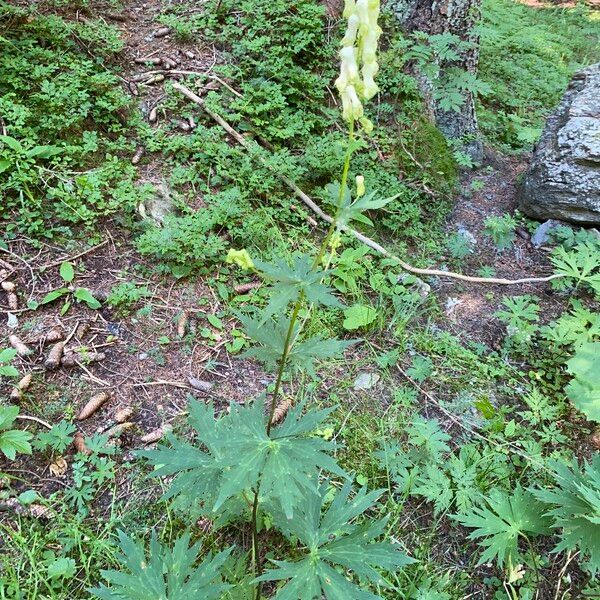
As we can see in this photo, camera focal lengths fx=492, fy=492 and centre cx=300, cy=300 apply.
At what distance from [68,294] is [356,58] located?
2.22 meters

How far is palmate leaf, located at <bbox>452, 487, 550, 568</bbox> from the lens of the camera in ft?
7.21

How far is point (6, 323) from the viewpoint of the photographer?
2.68 m

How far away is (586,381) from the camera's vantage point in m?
2.86

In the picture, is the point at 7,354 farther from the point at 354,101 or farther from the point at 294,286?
the point at 354,101

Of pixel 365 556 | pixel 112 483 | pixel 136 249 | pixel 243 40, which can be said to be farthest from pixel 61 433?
pixel 243 40

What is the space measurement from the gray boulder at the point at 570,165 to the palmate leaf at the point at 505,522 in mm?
2620

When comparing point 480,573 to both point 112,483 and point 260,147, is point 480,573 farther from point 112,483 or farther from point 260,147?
point 260,147

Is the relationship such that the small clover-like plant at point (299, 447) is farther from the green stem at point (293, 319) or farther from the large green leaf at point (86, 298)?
the large green leaf at point (86, 298)

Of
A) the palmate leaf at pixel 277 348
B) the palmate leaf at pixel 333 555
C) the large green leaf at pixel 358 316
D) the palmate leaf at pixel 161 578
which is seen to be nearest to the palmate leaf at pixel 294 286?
the palmate leaf at pixel 277 348

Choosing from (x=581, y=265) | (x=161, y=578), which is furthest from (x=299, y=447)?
(x=581, y=265)

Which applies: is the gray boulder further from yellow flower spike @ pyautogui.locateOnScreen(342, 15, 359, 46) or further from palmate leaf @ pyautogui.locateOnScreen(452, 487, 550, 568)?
yellow flower spike @ pyautogui.locateOnScreen(342, 15, 359, 46)

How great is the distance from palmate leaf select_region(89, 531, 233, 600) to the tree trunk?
13.6ft

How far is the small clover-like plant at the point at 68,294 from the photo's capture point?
111 inches

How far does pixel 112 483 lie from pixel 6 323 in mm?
1118
